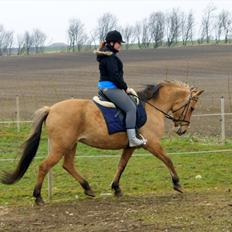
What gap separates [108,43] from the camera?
8344 millimetres

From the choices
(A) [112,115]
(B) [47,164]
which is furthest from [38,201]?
(A) [112,115]

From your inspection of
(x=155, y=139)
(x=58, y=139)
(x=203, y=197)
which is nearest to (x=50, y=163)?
(x=58, y=139)

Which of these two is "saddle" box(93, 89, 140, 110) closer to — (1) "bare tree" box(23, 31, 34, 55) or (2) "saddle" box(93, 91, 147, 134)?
(2) "saddle" box(93, 91, 147, 134)

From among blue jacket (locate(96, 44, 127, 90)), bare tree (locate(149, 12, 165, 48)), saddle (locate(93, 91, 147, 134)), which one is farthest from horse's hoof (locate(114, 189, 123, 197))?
bare tree (locate(149, 12, 165, 48))

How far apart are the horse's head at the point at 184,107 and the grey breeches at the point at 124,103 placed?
3.60ft

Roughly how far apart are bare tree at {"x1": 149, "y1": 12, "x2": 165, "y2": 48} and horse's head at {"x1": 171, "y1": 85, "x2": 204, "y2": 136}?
89099 millimetres

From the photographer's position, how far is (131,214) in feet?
23.7

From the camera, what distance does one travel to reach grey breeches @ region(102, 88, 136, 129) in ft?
27.3

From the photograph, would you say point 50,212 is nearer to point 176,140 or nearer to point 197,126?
point 176,140

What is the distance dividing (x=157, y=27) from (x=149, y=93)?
319 ft

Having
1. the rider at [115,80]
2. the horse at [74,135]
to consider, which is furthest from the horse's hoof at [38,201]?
the rider at [115,80]

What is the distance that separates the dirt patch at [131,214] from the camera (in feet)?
21.5

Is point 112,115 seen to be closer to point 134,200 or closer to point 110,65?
point 110,65

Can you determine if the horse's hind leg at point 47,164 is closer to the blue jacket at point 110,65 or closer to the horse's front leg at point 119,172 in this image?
the horse's front leg at point 119,172
